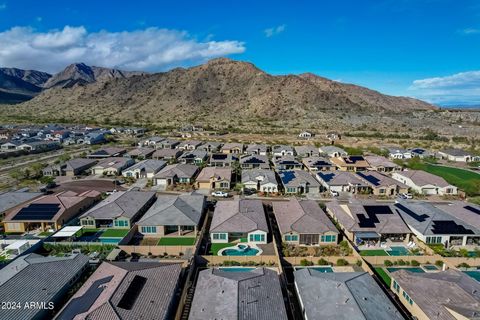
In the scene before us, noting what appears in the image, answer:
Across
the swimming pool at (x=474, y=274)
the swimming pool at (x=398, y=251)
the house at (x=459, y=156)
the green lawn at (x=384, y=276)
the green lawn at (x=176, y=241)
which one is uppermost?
the house at (x=459, y=156)

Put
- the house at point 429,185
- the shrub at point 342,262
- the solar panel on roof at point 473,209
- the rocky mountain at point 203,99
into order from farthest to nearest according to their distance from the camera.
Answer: the rocky mountain at point 203,99
the house at point 429,185
the solar panel on roof at point 473,209
the shrub at point 342,262

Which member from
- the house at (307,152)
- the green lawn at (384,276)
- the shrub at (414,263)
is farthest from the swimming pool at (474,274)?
the house at (307,152)

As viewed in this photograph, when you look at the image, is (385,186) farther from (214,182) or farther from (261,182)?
(214,182)

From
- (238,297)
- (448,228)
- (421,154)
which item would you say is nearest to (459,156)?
(421,154)

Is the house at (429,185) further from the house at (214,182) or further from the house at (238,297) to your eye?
the house at (238,297)

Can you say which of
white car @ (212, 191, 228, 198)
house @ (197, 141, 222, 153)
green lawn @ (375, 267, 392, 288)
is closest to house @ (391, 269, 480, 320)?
green lawn @ (375, 267, 392, 288)

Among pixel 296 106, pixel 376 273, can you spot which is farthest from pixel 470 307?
pixel 296 106
